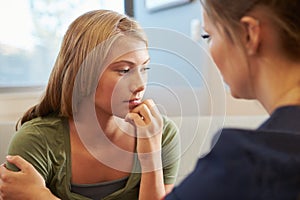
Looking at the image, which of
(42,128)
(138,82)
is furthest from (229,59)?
(42,128)

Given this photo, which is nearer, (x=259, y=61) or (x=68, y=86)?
(x=259, y=61)

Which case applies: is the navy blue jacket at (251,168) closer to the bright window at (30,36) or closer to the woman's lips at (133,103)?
the woman's lips at (133,103)

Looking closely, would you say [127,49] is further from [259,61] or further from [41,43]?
[41,43]

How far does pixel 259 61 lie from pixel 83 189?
0.63 m

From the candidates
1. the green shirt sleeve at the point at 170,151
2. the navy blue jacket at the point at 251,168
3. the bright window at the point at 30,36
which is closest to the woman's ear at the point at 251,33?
the navy blue jacket at the point at 251,168

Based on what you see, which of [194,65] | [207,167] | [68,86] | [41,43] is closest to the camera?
[207,167]

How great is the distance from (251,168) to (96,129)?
688 mm

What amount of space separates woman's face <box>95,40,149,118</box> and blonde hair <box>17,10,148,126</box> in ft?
0.08

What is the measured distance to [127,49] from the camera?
1.01 meters

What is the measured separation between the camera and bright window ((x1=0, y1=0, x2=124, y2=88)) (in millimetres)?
1917

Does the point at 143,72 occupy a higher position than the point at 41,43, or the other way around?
the point at 143,72

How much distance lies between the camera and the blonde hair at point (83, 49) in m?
1.03

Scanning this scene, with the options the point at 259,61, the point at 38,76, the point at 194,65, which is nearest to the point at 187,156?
the point at 194,65

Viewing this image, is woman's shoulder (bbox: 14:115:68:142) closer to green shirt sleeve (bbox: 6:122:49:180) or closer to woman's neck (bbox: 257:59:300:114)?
green shirt sleeve (bbox: 6:122:49:180)
